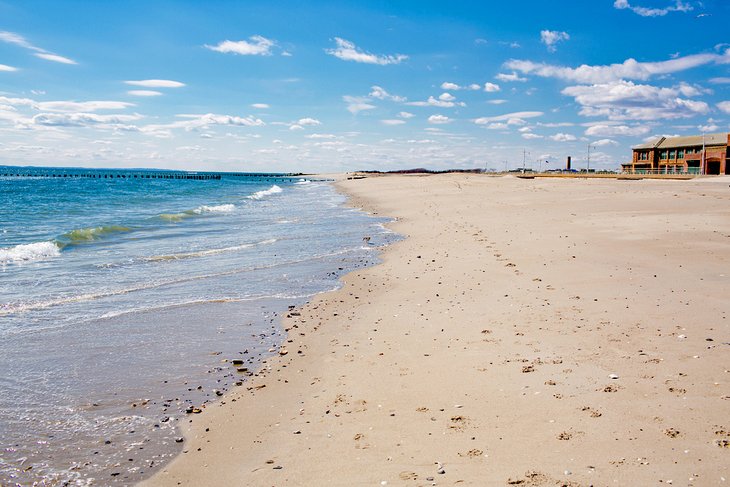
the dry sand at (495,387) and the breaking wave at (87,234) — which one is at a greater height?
the breaking wave at (87,234)

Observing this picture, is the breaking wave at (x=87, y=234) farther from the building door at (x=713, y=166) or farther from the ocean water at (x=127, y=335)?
the building door at (x=713, y=166)

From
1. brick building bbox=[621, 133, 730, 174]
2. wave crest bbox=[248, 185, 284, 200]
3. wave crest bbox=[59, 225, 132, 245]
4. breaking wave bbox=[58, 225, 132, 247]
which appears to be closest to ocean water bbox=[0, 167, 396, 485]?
breaking wave bbox=[58, 225, 132, 247]

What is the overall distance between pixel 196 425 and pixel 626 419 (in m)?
4.64

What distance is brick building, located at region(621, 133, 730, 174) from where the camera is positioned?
240 ft

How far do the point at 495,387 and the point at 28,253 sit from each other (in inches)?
718

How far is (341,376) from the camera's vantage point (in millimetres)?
7156

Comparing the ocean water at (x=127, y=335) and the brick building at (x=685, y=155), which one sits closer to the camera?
the ocean water at (x=127, y=335)

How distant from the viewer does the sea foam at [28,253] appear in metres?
17.4

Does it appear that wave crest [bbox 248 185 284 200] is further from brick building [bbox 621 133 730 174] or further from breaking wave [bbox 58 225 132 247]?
brick building [bbox 621 133 730 174]

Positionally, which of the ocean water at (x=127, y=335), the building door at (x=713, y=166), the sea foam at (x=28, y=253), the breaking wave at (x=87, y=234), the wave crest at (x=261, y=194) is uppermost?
the building door at (x=713, y=166)

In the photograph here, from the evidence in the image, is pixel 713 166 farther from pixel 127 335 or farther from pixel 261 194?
pixel 127 335

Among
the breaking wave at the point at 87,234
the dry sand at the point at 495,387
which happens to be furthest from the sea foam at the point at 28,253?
the dry sand at the point at 495,387

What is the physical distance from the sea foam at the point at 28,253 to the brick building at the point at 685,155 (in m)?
77.7

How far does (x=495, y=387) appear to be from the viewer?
623 centimetres
